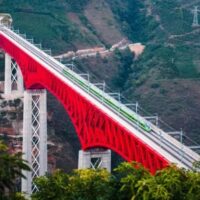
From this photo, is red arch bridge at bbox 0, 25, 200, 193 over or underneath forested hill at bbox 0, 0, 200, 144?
underneath

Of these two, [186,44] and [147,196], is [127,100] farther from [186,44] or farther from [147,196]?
[147,196]

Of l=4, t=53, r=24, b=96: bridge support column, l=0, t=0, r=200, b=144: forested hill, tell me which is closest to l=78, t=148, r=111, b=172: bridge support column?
l=0, t=0, r=200, b=144: forested hill

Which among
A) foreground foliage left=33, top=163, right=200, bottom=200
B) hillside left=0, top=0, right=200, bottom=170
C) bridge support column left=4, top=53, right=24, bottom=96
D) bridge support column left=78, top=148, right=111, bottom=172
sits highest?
hillside left=0, top=0, right=200, bottom=170

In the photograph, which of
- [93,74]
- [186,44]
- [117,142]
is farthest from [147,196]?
[186,44]

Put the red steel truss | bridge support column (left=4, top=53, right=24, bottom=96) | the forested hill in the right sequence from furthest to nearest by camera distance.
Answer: the forested hill < bridge support column (left=4, top=53, right=24, bottom=96) < the red steel truss

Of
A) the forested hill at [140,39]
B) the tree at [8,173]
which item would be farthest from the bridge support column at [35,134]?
the tree at [8,173]

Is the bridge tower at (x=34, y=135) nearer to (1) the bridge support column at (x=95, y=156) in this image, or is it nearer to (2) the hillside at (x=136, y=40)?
(1) the bridge support column at (x=95, y=156)

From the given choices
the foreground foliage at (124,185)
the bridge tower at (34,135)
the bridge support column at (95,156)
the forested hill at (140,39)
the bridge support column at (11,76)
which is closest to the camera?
the foreground foliage at (124,185)

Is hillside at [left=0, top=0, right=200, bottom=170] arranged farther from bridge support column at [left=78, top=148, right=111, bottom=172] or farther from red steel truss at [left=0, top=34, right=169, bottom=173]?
bridge support column at [left=78, top=148, right=111, bottom=172]
